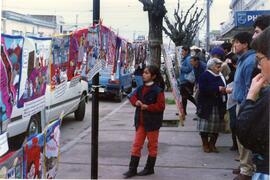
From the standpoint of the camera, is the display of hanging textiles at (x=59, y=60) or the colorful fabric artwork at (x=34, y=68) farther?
the display of hanging textiles at (x=59, y=60)

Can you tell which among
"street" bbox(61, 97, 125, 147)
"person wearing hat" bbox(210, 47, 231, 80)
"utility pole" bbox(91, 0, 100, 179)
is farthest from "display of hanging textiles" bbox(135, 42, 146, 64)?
"utility pole" bbox(91, 0, 100, 179)

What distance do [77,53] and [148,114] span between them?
4.67 ft

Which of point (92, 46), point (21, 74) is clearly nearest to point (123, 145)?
point (92, 46)

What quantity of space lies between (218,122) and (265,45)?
500 cm

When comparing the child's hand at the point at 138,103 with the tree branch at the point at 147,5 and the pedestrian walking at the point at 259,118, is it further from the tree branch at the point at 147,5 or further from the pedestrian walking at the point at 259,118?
the tree branch at the point at 147,5

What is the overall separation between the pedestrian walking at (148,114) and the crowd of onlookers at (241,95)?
1.00 m

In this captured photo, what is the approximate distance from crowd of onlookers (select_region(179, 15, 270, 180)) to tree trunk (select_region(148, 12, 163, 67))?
2.33ft

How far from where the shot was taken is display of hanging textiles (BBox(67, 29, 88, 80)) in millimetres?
4910

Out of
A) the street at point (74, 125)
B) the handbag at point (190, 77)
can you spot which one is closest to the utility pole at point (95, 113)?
the street at point (74, 125)

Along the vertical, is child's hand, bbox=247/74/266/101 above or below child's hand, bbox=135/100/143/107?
above

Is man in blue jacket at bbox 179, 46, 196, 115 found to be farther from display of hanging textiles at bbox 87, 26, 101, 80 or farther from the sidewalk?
display of hanging textiles at bbox 87, 26, 101, 80

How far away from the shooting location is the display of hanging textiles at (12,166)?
326 centimetres

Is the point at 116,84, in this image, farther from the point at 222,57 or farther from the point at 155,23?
the point at 222,57

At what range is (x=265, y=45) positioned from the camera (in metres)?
2.51
